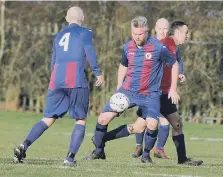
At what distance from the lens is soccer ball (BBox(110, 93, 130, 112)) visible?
1001 cm

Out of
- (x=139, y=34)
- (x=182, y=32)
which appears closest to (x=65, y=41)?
(x=139, y=34)

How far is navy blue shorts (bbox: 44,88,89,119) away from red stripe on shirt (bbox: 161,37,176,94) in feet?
5.75

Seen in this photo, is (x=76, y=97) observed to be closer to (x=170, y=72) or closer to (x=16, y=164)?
(x=16, y=164)

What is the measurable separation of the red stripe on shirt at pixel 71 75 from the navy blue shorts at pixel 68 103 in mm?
67

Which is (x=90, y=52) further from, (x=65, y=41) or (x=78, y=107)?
(x=78, y=107)

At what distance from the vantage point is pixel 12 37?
2598 centimetres

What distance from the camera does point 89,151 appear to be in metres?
13.5

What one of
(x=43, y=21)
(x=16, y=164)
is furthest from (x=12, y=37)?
(x=16, y=164)

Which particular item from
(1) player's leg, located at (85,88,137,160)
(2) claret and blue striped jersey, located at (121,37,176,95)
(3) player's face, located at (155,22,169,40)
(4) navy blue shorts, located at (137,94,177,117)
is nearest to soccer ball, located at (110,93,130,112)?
(1) player's leg, located at (85,88,137,160)

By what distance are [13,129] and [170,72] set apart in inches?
349

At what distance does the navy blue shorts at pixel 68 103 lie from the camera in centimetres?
935

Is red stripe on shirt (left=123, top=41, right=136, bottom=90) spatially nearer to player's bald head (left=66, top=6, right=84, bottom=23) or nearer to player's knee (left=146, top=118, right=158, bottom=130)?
player's knee (left=146, top=118, right=158, bottom=130)

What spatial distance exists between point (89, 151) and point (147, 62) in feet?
12.2

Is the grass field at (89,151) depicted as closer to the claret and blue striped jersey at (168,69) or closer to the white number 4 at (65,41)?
the claret and blue striped jersey at (168,69)
